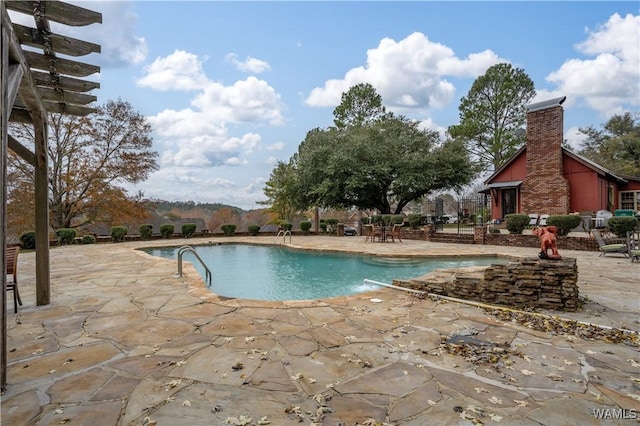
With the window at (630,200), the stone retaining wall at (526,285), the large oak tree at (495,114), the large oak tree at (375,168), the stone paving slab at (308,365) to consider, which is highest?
the large oak tree at (495,114)

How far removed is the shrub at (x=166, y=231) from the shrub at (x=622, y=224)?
1707 centimetres

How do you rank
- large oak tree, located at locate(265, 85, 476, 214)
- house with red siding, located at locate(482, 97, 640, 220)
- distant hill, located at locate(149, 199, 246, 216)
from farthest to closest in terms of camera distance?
distant hill, located at locate(149, 199, 246, 216), large oak tree, located at locate(265, 85, 476, 214), house with red siding, located at locate(482, 97, 640, 220)

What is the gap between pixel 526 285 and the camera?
4070mm

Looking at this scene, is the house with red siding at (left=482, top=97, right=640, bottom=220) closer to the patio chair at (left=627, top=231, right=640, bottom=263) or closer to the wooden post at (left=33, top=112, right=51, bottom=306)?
the patio chair at (left=627, top=231, right=640, bottom=263)

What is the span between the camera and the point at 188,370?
240 cm

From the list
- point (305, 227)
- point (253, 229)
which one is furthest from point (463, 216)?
point (253, 229)

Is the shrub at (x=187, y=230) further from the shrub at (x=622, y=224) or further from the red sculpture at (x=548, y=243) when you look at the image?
the shrub at (x=622, y=224)

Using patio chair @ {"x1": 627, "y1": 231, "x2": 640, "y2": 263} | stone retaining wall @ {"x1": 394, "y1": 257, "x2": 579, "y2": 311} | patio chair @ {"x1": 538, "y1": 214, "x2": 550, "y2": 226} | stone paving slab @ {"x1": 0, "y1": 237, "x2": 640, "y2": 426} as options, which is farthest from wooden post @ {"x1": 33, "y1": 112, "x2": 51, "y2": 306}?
patio chair @ {"x1": 538, "y1": 214, "x2": 550, "y2": 226}

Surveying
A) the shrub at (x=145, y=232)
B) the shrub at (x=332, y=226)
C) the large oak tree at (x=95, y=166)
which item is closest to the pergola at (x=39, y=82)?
the shrub at (x=145, y=232)

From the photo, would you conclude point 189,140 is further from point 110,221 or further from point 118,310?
point 118,310

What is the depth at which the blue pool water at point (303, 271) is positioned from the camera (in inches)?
264

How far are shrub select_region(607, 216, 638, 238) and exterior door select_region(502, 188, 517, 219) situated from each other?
747cm

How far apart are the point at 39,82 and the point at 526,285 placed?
6.14m

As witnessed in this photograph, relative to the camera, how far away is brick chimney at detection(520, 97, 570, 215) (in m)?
13.7
